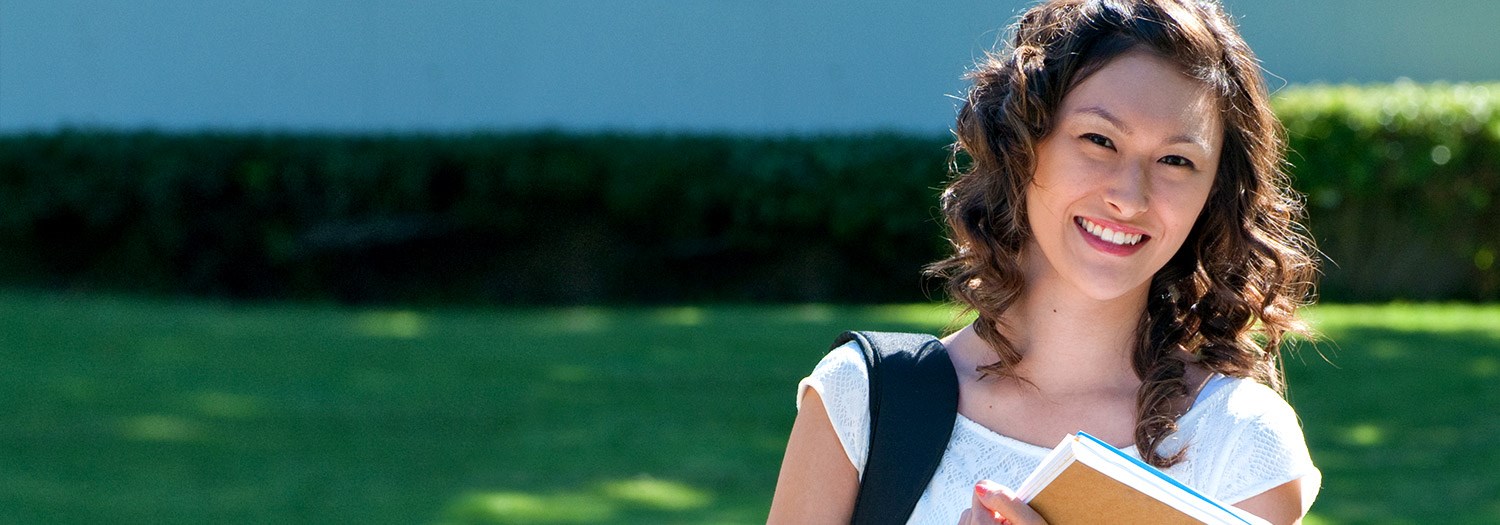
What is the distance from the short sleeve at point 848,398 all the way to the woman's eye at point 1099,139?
0.38 meters

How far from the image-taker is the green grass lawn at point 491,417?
18.6 ft

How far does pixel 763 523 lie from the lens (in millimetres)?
5391

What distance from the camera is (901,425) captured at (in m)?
1.97

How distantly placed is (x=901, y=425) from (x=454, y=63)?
10.3m

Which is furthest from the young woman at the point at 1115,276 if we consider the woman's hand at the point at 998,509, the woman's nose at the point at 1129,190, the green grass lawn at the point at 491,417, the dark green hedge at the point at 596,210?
the dark green hedge at the point at 596,210

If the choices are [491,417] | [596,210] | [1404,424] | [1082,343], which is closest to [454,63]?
[596,210]

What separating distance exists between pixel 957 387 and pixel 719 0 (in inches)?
393

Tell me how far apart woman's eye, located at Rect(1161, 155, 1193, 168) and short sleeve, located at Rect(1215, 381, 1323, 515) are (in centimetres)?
29

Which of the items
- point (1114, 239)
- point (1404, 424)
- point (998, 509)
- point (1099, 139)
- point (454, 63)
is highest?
point (454, 63)

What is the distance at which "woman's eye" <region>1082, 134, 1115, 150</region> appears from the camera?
1941 millimetres

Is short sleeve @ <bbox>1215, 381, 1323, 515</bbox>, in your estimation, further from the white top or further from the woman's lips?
the woman's lips

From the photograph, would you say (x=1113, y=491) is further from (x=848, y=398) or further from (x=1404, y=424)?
(x=1404, y=424)

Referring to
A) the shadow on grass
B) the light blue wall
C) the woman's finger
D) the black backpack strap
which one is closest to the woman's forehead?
the black backpack strap

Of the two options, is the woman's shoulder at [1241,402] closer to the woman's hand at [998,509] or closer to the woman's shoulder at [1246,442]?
the woman's shoulder at [1246,442]
